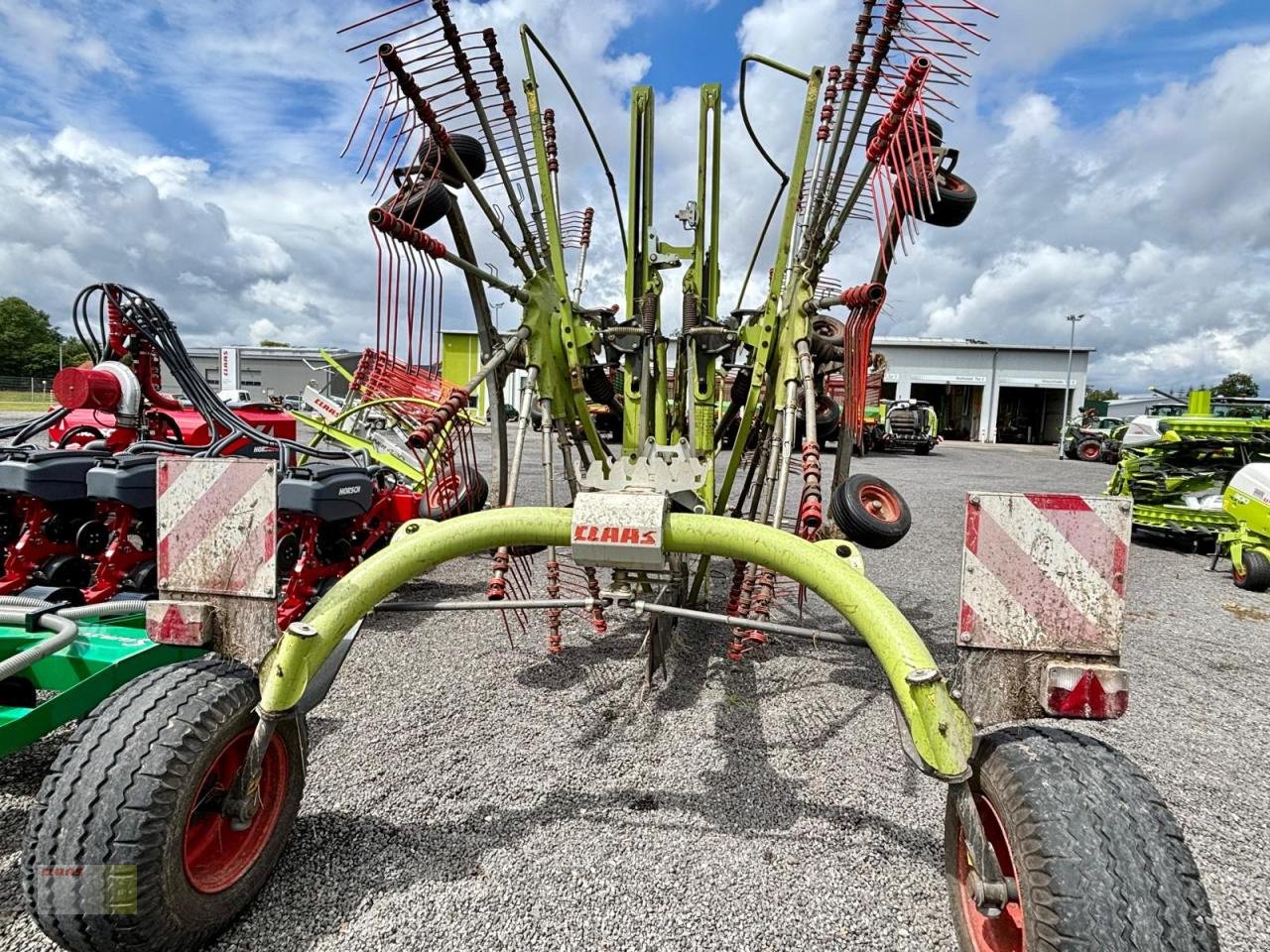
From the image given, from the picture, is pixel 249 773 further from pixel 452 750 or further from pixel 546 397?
pixel 546 397

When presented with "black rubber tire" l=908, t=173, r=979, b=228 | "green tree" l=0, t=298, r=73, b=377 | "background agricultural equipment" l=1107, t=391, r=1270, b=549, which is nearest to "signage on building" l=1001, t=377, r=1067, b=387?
"background agricultural equipment" l=1107, t=391, r=1270, b=549

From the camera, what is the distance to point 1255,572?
21.2ft

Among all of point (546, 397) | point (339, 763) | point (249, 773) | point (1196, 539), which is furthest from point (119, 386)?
point (1196, 539)

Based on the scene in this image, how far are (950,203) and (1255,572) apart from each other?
216 inches

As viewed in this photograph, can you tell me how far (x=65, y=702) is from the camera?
2061 millimetres

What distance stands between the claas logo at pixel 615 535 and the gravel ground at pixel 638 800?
97cm

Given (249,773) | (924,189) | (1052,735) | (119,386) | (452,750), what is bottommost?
(452,750)

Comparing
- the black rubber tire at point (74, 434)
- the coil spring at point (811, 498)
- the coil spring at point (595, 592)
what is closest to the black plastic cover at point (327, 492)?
the coil spring at point (595, 592)

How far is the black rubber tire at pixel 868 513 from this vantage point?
2.96 metres

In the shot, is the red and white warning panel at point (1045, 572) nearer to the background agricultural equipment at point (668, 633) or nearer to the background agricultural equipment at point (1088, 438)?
the background agricultural equipment at point (668, 633)

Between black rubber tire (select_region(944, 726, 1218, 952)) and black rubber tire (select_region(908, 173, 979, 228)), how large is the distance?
2.08 metres

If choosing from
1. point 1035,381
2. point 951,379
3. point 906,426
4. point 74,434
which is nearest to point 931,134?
point 74,434

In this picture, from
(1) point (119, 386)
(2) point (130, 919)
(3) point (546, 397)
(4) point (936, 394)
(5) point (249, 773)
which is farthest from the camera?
(4) point (936, 394)

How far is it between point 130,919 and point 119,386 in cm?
413
